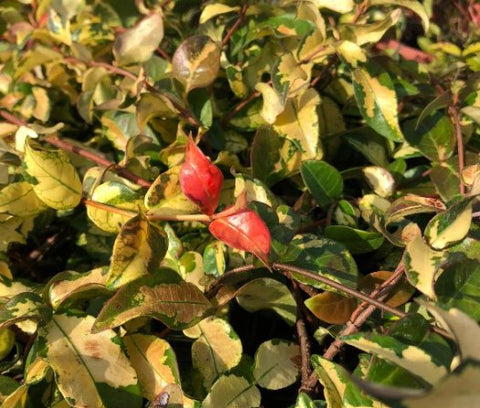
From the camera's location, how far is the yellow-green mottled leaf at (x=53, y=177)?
0.66 meters

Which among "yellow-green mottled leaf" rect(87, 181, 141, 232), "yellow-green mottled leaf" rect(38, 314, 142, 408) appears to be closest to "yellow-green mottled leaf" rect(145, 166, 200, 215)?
"yellow-green mottled leaf" rect(87, 181, 141, 232)

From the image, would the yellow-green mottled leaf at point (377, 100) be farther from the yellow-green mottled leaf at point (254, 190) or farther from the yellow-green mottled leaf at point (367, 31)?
the yellow-green mottled leaf at point (254, 190)

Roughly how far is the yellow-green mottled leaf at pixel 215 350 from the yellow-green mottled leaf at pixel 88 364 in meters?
0.08

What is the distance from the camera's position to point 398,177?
0.82 m

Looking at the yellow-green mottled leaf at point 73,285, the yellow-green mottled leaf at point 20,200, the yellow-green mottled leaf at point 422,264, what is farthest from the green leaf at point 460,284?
the yellow-green mottled leaf at point 20,200

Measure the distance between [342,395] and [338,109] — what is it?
48cm

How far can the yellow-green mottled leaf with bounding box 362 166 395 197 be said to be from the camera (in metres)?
0.77

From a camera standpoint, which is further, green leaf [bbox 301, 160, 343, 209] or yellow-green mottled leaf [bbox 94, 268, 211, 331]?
green leaf [bbox 301, 160, 343, 209]

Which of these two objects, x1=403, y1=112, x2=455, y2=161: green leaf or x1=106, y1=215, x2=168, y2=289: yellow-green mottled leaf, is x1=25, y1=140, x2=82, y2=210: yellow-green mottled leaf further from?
x1=403, y1=112, x2=455, y2=161: green leaf

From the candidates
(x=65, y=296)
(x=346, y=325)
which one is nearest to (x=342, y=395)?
(x=346, y=325)

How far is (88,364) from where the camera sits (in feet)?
1.94

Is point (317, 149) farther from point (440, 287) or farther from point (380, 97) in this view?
point (440, 287)

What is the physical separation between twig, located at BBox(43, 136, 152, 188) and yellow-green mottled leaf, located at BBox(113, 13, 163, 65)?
0.52ft

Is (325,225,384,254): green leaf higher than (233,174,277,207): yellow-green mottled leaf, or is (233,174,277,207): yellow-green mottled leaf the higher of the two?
(233,174,277,207): yellow-green mottled leaf
